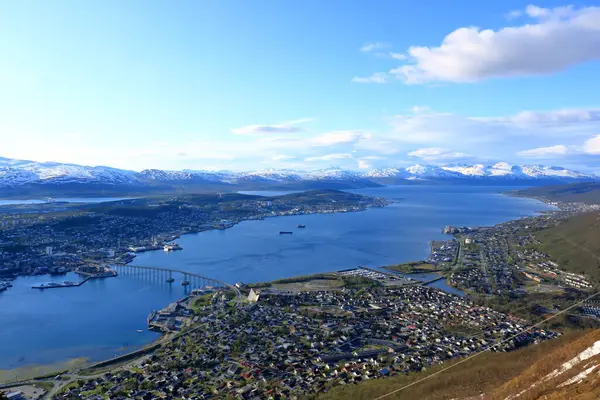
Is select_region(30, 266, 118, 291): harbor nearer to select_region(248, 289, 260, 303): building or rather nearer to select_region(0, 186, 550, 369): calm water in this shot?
select_region(0, 186, 550, 369): calm water

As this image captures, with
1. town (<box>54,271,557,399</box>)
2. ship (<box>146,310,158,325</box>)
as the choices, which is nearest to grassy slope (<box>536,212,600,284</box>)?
town (<box>54,271,557,399</box>)

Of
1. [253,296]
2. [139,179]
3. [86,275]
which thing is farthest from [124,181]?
[253,296]

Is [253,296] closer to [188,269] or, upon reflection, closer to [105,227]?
[188,269]

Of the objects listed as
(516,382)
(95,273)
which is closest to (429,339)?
(516,382)

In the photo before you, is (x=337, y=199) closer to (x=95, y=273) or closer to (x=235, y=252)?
(x=235, y=252)

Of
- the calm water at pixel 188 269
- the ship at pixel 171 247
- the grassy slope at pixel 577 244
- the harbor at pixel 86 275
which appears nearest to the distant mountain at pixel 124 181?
the calm water at pixel 188 269

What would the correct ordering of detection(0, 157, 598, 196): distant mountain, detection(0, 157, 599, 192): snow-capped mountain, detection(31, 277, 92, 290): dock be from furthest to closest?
1. detection(0, 157, 599, 192): snow-capped mountain
2. detection(0, 157, 598, 196): distant mountain
3. detection(31, 277, 92, 290): dock
